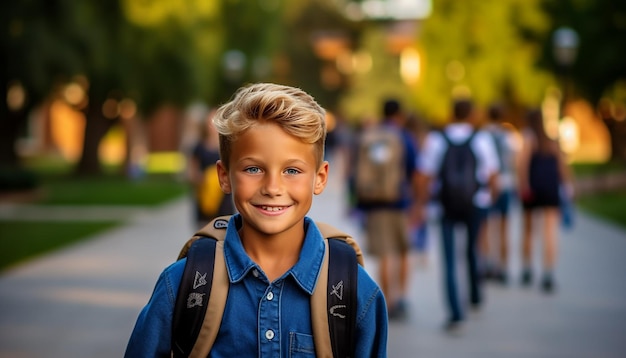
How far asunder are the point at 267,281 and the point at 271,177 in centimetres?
26

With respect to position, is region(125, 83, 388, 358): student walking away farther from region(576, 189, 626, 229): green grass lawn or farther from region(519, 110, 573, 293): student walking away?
region(576, 189, 626, 229): green grass lawn

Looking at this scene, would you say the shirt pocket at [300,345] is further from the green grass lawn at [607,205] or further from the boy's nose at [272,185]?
the green grass lawn at [607,205]

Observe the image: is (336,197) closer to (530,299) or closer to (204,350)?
(530,299)

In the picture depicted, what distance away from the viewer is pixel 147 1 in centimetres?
2762

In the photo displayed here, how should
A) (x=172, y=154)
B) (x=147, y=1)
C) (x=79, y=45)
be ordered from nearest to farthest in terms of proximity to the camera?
1. (x=79, y=45)
2. (x=147, y=1)
3. (x=172, y=154)

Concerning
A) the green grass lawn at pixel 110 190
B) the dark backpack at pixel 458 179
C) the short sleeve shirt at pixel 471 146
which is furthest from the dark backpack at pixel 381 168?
the green grass lawn at pixel 110 190

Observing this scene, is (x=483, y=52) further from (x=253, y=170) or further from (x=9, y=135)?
(x=253, y=170)

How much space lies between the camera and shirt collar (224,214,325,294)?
8.66 feet

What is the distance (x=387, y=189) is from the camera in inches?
345

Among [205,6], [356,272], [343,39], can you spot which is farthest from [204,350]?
[343,39]

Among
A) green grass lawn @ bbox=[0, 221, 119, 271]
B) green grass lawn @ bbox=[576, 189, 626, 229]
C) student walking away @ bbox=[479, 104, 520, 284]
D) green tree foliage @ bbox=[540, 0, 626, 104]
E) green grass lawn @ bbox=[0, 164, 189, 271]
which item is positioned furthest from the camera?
green tree foliage @ bbox=[540, 0, 626, 104]

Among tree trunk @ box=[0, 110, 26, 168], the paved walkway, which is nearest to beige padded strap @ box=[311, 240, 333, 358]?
the paved walkway

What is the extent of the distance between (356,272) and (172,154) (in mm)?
64368

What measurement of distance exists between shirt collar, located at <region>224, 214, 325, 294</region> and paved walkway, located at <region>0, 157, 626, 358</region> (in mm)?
4794
